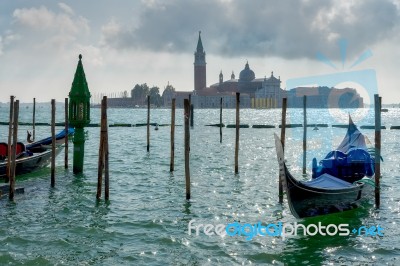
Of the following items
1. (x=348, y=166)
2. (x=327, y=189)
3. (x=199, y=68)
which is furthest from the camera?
(x=199, y=68)

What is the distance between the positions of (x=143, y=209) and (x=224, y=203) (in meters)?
2.11

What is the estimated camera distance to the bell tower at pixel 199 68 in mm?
156000

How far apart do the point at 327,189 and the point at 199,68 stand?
150381mm

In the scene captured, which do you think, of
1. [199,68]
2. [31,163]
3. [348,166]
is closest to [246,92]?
[199,68]

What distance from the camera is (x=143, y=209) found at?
1080cm

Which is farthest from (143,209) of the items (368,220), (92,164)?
(92,164)

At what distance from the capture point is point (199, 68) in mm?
157875

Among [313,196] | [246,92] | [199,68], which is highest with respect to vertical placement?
[199,68]

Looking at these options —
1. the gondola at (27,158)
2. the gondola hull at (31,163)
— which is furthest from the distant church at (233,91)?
the gondola hull at (31,163)

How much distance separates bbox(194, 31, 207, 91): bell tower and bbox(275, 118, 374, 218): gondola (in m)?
146

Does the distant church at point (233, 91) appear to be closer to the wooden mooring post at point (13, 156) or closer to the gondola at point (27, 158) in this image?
A: the gondola at point (27, 158)

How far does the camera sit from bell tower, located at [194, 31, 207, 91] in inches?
6142

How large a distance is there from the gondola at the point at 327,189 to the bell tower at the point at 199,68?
14650 cm

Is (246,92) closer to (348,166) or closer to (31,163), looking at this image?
(31,163)
